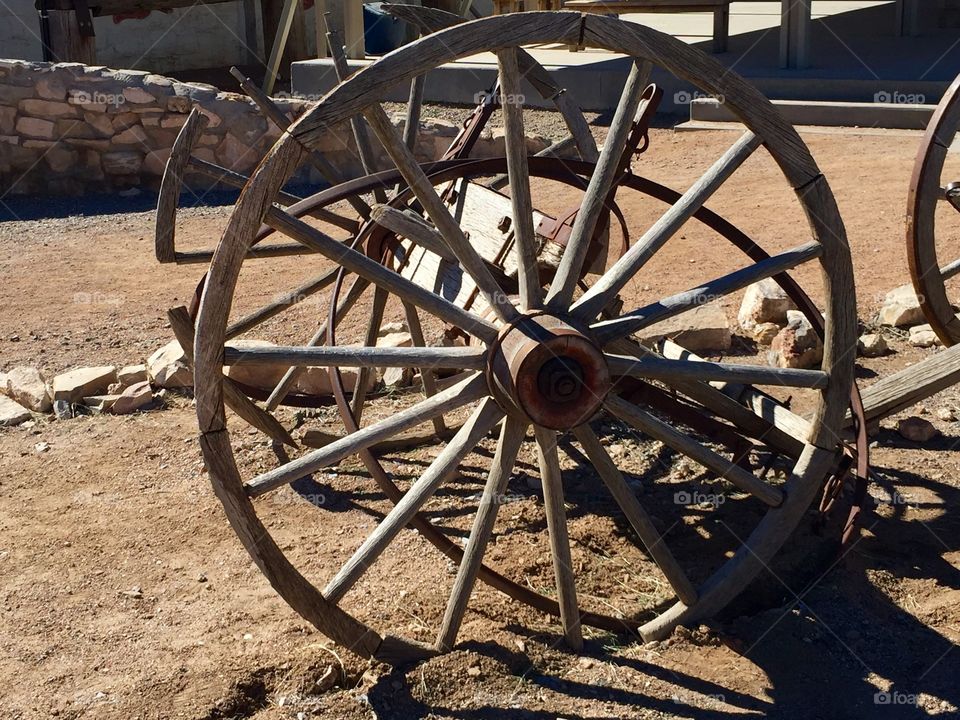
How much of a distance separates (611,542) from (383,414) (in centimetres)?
144

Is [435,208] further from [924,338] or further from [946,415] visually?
[924,338]

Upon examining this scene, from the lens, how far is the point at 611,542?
3.91 m

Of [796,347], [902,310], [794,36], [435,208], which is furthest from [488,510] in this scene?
[794,36]

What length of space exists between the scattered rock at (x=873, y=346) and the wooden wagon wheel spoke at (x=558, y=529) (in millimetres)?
2606

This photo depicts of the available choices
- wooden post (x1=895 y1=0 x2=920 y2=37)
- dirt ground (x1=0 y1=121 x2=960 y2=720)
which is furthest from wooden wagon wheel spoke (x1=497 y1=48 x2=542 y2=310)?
wooden post (x1=895 y1=0 x2=920 y2=37)

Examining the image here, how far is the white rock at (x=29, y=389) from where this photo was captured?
5155 millimetres

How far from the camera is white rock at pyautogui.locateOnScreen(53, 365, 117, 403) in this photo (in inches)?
203

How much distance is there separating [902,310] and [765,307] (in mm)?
697

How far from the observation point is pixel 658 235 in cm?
315

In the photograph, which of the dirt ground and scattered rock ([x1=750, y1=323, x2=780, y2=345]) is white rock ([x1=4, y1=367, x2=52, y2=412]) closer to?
the dirt ground

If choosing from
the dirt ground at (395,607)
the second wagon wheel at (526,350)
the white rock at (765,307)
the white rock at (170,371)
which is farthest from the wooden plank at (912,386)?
the white rock at (170,371)

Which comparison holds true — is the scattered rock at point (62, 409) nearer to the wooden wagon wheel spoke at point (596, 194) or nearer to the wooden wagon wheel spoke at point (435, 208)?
the wooden wagon wheel spoke at point (435, 208)

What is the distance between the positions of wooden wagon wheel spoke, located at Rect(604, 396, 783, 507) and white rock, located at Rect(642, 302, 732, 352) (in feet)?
6.70

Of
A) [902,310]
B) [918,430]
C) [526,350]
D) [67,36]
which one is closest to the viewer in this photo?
[526,350]
